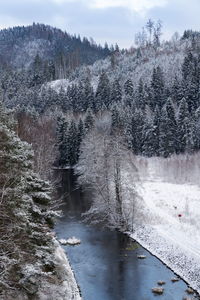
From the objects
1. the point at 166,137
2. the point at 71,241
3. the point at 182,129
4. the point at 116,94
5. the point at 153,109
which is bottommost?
the point at 71,241

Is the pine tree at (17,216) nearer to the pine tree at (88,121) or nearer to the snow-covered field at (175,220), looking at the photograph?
the snow-covered field at (175,220)

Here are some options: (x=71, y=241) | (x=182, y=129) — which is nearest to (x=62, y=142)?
(x=182, y=129)

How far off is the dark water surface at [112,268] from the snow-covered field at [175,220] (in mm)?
909

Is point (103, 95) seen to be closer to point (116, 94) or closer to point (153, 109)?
point (116, 94)

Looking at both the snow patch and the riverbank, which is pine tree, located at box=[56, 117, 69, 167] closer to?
the snow patch

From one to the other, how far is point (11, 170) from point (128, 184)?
22673 mm

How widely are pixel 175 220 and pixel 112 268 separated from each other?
36.9 feet

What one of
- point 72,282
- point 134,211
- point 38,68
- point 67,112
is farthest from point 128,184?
point 38,68

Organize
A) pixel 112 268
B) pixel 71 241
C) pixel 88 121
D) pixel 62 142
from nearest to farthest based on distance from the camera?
pixel 112 268, pixel 71 241, pixel 62 142, pixel 88 121

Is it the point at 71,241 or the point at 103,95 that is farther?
the point at 103,95

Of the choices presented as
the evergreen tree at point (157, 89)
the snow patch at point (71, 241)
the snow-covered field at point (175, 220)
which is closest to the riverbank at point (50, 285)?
the snow patch at point (71, 241)

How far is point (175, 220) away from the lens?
127ft

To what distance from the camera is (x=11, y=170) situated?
16.8 metres

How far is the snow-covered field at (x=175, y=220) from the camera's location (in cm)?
2931
